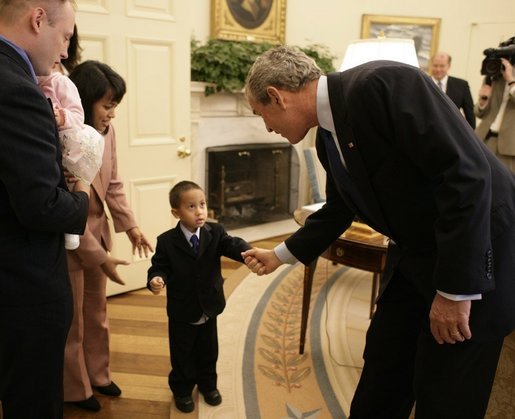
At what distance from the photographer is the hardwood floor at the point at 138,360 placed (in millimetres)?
2166

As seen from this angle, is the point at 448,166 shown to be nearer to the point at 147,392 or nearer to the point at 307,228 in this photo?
the point at 307,228

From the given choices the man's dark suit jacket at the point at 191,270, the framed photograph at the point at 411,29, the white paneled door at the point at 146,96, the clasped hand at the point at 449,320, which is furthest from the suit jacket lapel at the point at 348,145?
the framed photograph at the point at 411,29

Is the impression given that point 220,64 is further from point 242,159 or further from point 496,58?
point 496,58

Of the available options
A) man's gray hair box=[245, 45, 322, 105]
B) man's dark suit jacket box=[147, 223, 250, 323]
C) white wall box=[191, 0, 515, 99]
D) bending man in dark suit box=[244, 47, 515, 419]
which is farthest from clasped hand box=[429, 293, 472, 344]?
white wall box=[191, 0, 515, 99]

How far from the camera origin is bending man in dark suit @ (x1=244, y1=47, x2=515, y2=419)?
43.4 inches

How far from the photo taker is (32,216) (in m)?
1.18

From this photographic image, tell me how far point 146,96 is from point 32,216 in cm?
219

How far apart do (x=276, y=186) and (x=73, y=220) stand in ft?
13.6

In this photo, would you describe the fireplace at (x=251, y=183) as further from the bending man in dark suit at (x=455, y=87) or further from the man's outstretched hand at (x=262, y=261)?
the man's outstretched hand at (x=262, y=261)

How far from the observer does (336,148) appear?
134cm

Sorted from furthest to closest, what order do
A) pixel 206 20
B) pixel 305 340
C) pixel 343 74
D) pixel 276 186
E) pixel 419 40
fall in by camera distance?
1. pixel 419 40
2. pixel 276 186
3. pixel 206 20
4. pixel 305 340
5. pixel 343 74

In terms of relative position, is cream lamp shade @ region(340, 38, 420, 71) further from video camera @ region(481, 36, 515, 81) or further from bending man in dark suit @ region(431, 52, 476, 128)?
bending man in dark suit @ region(431, 52, 476, 128)

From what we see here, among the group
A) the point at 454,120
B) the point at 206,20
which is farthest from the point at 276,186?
the point at 454,120

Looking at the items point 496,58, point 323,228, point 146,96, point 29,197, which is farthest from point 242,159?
point 29,197
